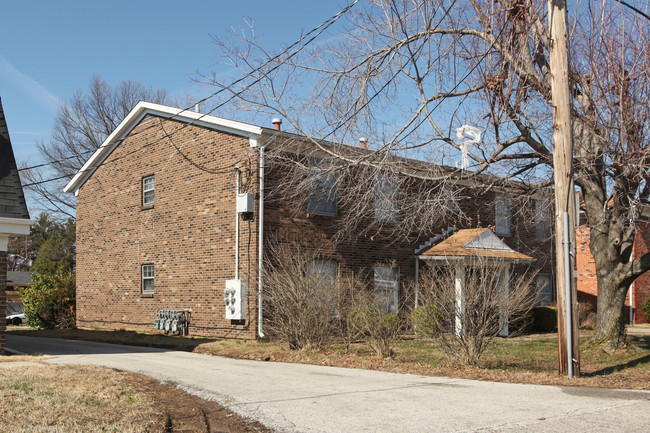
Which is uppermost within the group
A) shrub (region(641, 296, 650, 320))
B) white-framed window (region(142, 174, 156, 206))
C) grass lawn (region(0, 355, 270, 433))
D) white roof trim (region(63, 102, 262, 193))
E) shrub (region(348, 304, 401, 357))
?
white roof trim (region(63, 102, 262, 193))

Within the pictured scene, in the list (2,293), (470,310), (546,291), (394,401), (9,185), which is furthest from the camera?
(546,291)

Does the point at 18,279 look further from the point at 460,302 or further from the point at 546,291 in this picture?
the point at 460,302

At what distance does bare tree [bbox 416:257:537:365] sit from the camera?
37.6 ft

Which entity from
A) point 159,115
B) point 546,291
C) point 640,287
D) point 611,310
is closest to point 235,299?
point 159,115

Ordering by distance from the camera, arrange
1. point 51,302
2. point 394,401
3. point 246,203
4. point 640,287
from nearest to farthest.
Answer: point 394,401
point 246,203
point 51,302
point 640,287

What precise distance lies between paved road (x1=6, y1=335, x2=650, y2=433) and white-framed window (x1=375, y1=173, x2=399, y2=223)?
4.11 metres

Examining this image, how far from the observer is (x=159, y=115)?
2112cm

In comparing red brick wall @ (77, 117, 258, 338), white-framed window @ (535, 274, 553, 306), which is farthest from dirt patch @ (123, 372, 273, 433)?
white-framed window @ (535, 274, 553, 306)

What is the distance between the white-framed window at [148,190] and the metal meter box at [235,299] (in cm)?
555

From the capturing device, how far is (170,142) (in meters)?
20.7

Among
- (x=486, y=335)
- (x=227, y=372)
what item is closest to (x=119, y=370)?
(x=227, y=372)

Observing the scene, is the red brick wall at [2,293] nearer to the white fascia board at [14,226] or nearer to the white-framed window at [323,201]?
the white fascia board at [14,226]

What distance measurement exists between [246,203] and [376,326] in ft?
18.6

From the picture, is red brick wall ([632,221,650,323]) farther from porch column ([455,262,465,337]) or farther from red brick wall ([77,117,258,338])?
porch column ([455,262,465,337])
